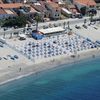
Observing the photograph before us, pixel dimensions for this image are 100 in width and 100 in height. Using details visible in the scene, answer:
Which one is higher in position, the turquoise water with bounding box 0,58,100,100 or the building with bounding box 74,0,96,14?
the building with bounding box 74,0,96,14

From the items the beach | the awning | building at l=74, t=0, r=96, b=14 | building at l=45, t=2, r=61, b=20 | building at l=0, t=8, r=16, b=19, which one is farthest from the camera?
building at l=74, t=0, r=96, b=14

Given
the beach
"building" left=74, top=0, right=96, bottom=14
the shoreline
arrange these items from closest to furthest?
the shoreline
the beach
"building" left=74, top=0, right=96, bottom=14

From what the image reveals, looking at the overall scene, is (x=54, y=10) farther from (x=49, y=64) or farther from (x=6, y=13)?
(x=49, y=64)

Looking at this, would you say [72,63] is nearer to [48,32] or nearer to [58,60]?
[58,60]

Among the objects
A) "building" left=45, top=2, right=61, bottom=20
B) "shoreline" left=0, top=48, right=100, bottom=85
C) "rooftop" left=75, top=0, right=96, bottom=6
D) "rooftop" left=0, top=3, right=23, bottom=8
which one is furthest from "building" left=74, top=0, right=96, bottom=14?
"shoreline" left=0, top=48, right=100, bottom=85

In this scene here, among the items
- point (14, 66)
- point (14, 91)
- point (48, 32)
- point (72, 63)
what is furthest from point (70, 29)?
point (14, 91)

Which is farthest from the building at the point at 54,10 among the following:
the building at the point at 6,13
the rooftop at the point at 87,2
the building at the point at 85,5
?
the building at the point at 6,13

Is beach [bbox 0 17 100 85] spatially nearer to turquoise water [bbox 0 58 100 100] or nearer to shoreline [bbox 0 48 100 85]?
shoreline [bbox 0 48 100 85]

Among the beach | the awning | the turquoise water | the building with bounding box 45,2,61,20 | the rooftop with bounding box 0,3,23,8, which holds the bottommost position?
the turquoise water
